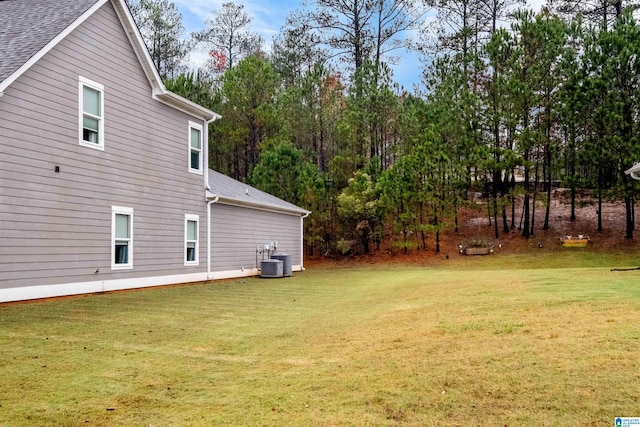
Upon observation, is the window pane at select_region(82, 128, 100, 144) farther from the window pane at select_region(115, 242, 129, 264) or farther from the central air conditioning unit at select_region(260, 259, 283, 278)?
the central air conditioning unit at select_region(260, 259, 283, 278)

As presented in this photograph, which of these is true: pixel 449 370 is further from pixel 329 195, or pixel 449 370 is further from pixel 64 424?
pixel 329 195

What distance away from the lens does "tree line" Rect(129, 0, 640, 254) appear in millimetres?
22172

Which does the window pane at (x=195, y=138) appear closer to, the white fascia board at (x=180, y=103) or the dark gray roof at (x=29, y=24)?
the white fascia board at (x=180, y=103)

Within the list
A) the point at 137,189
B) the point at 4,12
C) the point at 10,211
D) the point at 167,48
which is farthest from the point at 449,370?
the point at 167,48

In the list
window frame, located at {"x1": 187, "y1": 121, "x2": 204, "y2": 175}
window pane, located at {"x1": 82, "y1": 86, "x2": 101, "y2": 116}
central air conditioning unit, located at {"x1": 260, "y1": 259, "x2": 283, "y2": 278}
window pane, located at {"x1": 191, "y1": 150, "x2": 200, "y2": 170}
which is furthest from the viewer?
central air conditioning unit, located at {"x1": 260, "y1": 259, "x2": 283, "y2": 278}

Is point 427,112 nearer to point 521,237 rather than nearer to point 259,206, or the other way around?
point 521,237

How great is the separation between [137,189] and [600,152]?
18.5 meters

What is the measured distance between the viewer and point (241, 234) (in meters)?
17.2

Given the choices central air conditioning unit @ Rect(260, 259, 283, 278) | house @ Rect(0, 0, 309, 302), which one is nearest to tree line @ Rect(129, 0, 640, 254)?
central air conditioning unit @ Rect(260, 259, 283, 278)

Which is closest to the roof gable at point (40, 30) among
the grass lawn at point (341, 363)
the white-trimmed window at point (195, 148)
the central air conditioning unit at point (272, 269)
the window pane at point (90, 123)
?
the white-trimmed window at point (195, 148)

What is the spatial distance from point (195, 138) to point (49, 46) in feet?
18.6

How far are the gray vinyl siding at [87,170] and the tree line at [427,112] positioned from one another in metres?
10.3

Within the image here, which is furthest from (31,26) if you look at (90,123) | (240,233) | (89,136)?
(240,233)

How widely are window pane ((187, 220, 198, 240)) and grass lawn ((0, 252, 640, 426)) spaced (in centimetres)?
644
